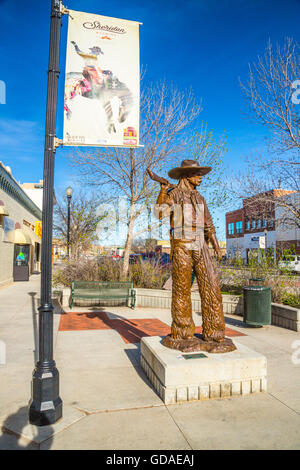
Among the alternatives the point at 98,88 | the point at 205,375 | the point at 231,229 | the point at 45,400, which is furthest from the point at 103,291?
the point at 231,229

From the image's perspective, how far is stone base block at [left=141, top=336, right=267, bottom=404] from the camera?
13.4 ft

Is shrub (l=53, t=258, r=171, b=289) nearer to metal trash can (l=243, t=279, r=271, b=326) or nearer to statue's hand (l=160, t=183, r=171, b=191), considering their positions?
metal trash can (l=243, t=279, r=271, b=326)

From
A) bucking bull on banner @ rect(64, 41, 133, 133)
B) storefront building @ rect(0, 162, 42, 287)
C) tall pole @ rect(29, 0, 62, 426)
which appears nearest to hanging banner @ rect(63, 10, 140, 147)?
bucking bull on banner @ rect(64, 41, 133, 133)

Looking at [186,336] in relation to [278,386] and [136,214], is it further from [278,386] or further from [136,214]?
[136,214]

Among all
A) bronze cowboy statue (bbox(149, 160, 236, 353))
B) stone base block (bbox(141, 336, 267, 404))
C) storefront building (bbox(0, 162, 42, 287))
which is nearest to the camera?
stone base block (bbox(141, 336, 267, 404))

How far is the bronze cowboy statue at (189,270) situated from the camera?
15.9ft

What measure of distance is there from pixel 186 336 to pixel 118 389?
120 cm

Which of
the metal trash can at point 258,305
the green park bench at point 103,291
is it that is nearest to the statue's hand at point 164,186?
the metal trash can at point 258,305

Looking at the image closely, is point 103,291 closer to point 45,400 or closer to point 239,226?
point 45,400

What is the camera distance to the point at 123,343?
6.86 metres

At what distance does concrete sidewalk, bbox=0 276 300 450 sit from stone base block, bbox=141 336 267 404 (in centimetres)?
12

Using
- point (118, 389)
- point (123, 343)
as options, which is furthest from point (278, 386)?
point (123, 343)

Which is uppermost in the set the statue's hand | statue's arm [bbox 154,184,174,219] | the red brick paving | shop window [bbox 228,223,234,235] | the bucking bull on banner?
shop window [bbox 228,223,234,235]

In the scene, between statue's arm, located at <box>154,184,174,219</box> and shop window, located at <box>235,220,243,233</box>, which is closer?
statue's arm, located at <box>154,184,174,219</box>
